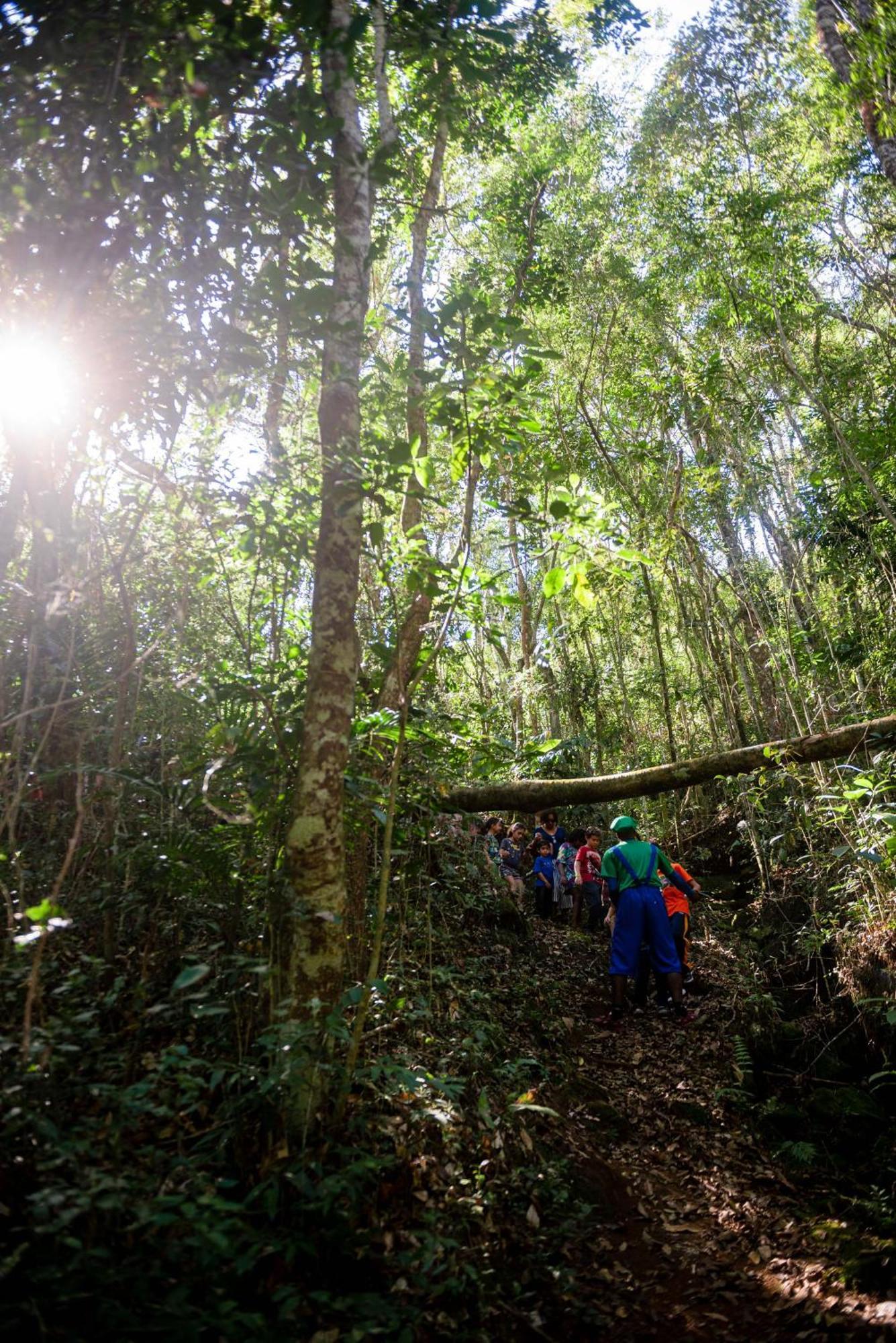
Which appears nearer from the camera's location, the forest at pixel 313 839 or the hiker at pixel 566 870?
the forest at pixel 313 839

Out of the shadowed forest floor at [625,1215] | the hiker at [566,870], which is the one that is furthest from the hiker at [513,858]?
the shadowed forest floor at [625,1215]

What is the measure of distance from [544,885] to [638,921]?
405cm

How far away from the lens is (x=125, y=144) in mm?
3738

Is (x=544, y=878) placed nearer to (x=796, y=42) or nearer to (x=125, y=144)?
(x=125, y=144)

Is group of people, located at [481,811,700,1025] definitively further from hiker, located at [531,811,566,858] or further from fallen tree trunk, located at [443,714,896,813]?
hiker, located at [531,811,566,858]

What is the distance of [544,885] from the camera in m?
10.6

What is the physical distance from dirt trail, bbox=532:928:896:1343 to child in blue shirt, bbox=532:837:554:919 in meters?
4.40

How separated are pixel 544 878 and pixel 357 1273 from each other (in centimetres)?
808

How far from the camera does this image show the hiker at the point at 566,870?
35.3 feet

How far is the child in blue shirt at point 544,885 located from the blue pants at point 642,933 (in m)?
3.84

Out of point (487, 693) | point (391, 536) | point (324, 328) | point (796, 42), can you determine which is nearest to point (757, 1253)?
point (391, 536)

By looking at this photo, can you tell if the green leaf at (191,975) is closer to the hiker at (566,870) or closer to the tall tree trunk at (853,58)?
the tall tree trunk at (853,58)

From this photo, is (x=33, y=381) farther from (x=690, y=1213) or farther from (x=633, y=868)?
(x=633, y=868)

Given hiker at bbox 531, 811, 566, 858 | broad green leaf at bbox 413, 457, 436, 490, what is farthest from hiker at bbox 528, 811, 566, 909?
broad green leaf at bbox 413, 457, 436, 490
